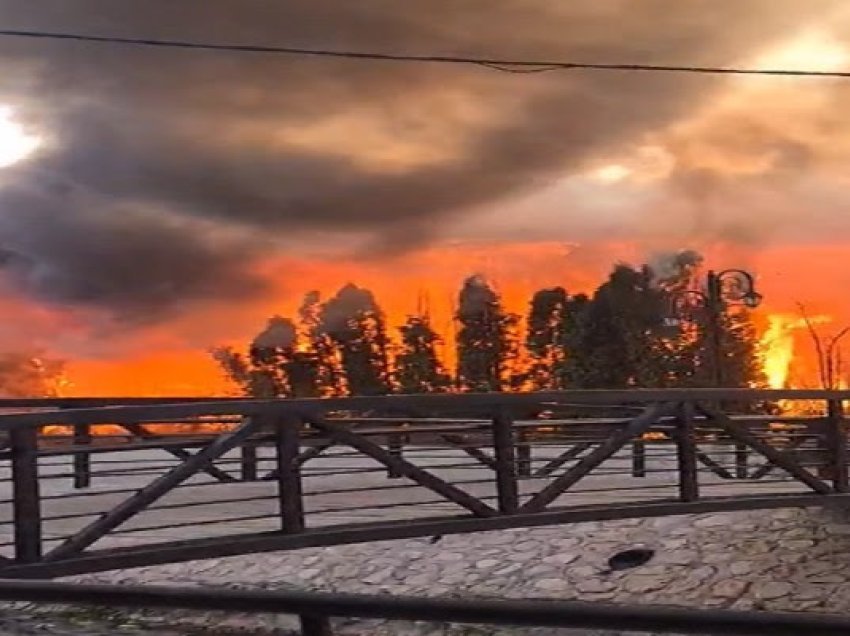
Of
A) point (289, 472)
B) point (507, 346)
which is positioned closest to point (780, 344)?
point (507, 346)

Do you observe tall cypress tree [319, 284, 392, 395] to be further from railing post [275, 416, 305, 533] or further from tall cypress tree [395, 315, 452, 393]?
railing post [275, 416, 305, 533]

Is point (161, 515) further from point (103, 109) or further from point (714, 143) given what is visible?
point (714, 143)

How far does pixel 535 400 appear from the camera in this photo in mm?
7250

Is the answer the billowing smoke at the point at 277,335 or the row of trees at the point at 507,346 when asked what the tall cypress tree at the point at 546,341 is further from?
the billowing smoke at the point at 277,335

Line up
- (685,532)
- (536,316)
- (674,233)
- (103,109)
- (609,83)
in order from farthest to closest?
(536,316) < (674,233) < (609,83) < (103,109) < (685,532)

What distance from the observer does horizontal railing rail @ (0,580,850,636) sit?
→ 2895 mm

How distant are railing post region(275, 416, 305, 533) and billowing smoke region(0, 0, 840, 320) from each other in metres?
9.82

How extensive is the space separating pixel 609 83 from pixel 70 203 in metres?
8.30

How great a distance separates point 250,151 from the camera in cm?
1866

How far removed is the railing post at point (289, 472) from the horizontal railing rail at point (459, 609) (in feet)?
8.52

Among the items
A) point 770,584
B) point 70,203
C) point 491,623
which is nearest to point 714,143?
point 70,203

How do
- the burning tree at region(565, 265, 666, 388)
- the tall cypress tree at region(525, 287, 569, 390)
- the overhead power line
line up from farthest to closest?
the burning tree at region(565, 265, 666, 388)
the tall cypress tree at region(525, 287, 569, 390)
the overhead power line

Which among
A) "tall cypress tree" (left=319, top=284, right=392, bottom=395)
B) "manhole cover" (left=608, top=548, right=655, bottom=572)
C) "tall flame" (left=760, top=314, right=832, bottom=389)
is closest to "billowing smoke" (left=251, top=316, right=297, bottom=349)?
"tall cypress tree" (left=319, top=284, right=392, bottom=395)

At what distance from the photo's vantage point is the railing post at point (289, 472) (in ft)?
21.4
